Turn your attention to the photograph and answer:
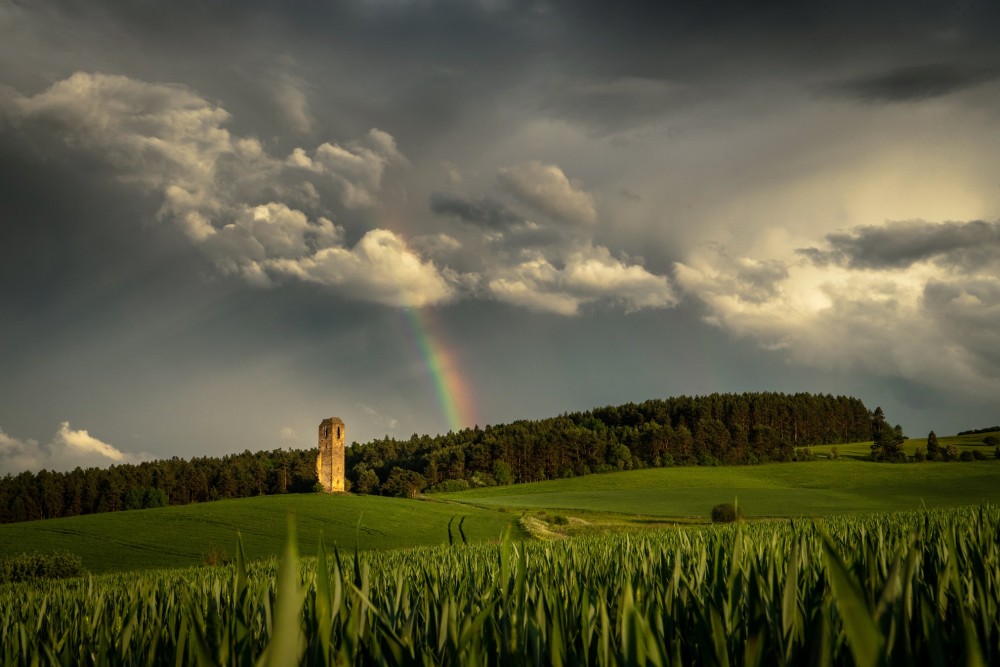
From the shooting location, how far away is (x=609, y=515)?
206 feet

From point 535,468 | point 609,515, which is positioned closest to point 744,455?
point 535,468

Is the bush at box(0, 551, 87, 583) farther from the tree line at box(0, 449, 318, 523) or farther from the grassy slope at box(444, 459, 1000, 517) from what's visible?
the tree line at box(0, 449, 318, 523)

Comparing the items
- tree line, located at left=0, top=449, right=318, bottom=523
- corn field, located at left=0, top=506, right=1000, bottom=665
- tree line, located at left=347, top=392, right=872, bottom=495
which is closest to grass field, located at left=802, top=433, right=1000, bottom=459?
tree line, located at left=347, top=392, right=872, bottom=495

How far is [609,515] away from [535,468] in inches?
2687

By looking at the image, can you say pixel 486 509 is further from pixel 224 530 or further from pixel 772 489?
pixel 772 489

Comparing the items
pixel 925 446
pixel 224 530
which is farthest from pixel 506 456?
pixel 224 530

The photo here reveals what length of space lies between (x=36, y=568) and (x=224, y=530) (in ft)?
67.4

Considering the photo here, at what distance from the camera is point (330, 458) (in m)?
90.6

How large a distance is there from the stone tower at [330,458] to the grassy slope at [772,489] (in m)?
17.1

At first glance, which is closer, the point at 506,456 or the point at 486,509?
the point at 486,509

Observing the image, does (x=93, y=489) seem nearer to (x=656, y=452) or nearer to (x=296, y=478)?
(x=296, y=478)

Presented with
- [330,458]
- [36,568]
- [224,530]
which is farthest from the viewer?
[330,458]

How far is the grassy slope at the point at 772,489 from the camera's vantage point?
212ft

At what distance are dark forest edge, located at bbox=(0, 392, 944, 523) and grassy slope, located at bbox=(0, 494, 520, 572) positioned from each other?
2895cm
